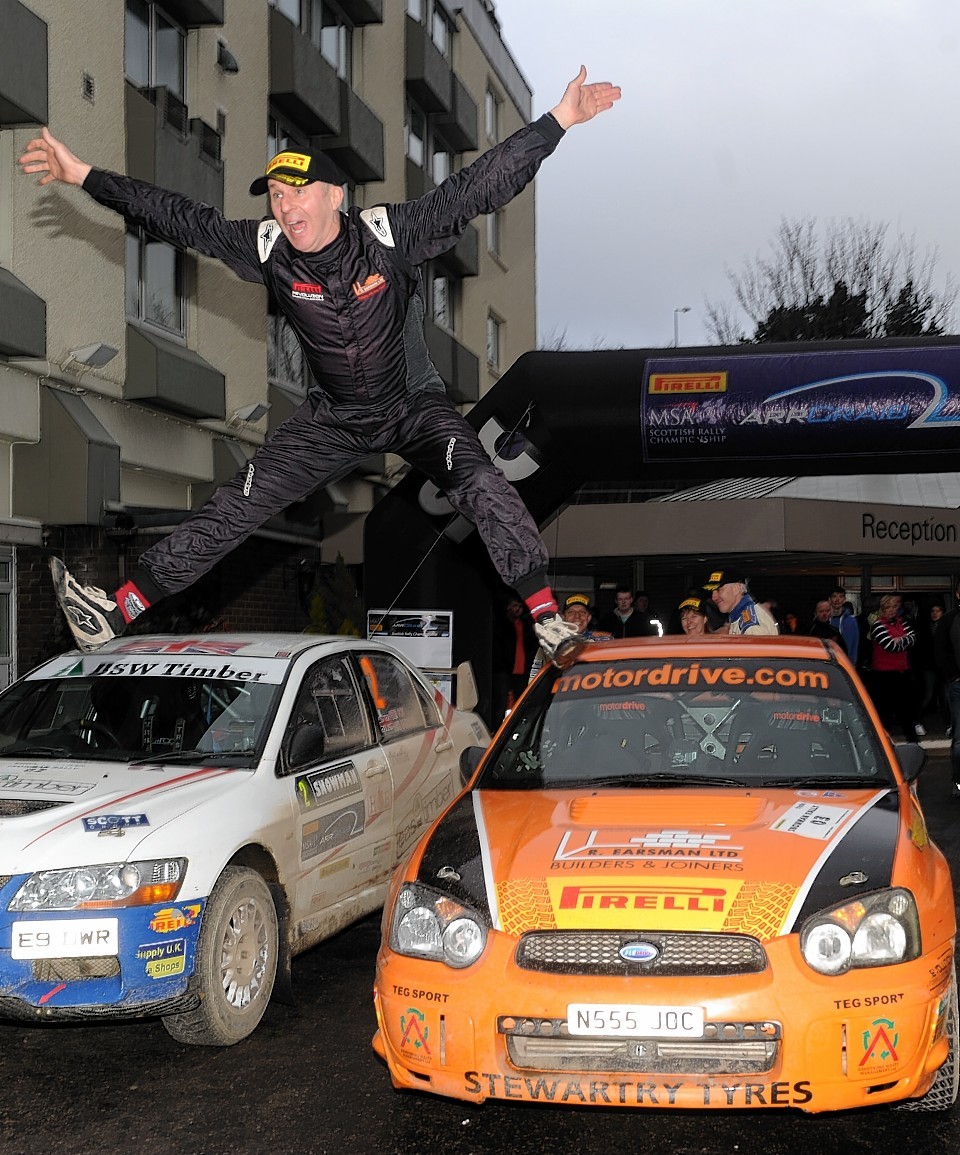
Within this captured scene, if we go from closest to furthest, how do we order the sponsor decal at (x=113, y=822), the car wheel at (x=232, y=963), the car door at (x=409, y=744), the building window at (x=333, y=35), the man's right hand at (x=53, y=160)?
Answer: the sponsor decal at (x=113, y=822) → the car wheel at (x=232, y=963) → the man's right hand at (x=53, y=160) → the car door at (x=409, y=744) → the building window at (x=333, y=35)

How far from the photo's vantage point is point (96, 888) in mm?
4738

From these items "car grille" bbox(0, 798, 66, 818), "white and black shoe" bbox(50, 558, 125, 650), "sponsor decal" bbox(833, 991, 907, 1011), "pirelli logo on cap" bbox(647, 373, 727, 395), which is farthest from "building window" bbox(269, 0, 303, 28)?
Result: "sponsor decal" bbox(833, 991, 907, 1011)

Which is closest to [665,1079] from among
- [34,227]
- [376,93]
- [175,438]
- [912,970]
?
[912,970]

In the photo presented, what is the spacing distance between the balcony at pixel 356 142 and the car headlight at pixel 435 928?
17746 mm

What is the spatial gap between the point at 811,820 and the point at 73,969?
2576mm

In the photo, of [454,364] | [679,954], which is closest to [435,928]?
[679,954]

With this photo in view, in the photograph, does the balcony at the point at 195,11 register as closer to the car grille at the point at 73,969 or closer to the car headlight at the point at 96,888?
the car headlight at the point at 96,888

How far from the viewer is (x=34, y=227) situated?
13172mm

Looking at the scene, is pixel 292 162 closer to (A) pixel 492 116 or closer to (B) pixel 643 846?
(B) pixel 643 846

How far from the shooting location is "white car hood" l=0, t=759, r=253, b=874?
4.76 meters

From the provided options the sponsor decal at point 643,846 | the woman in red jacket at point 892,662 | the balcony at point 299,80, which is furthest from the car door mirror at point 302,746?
the balcony at point 299,80

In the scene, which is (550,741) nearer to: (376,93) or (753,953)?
(753,953)

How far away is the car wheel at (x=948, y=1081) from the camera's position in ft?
13.6

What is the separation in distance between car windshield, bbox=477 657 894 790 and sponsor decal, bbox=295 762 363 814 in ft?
2.97
